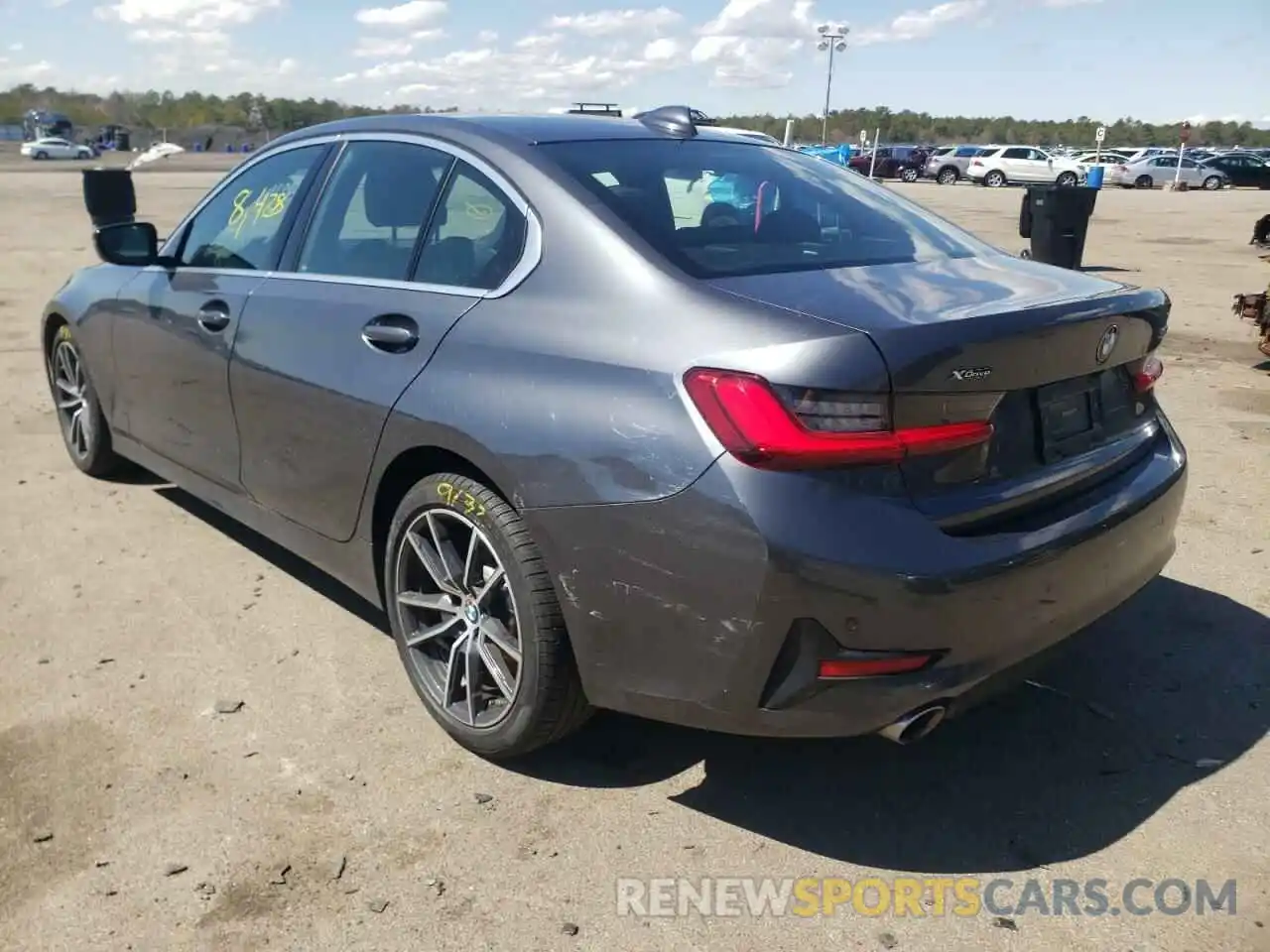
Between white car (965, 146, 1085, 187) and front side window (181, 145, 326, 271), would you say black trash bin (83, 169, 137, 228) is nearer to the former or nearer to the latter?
front side window (181, 145, 326, 271)

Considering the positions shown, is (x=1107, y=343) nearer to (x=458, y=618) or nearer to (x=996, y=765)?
(x=996, y=765)

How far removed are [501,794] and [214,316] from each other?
210 cm

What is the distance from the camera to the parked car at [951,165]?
4538cm

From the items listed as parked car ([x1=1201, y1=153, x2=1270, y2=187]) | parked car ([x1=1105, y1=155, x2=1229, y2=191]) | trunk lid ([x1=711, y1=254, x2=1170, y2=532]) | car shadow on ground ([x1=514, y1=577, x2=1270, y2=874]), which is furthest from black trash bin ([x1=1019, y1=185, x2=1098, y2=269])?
parked car ([x1=1201, y1=153, x2=1270, y2=187])

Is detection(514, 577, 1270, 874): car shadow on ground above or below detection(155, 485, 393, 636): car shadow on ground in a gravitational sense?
above

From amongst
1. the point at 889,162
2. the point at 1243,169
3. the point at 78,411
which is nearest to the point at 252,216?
the point at 78,411

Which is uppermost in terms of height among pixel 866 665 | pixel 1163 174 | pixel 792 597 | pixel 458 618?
pixel 792 597

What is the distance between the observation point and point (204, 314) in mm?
3953

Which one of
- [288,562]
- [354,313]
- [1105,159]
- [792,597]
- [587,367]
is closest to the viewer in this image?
[792,597]

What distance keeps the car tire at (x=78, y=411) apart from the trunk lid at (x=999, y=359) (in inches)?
150

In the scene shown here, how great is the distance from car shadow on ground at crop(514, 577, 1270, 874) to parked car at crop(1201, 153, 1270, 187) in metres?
48.5

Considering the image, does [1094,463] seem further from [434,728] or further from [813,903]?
[434,728]

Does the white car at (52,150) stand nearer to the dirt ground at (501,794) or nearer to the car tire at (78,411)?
the car tire at (78,411)

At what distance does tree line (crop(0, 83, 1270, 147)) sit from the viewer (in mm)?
100562
